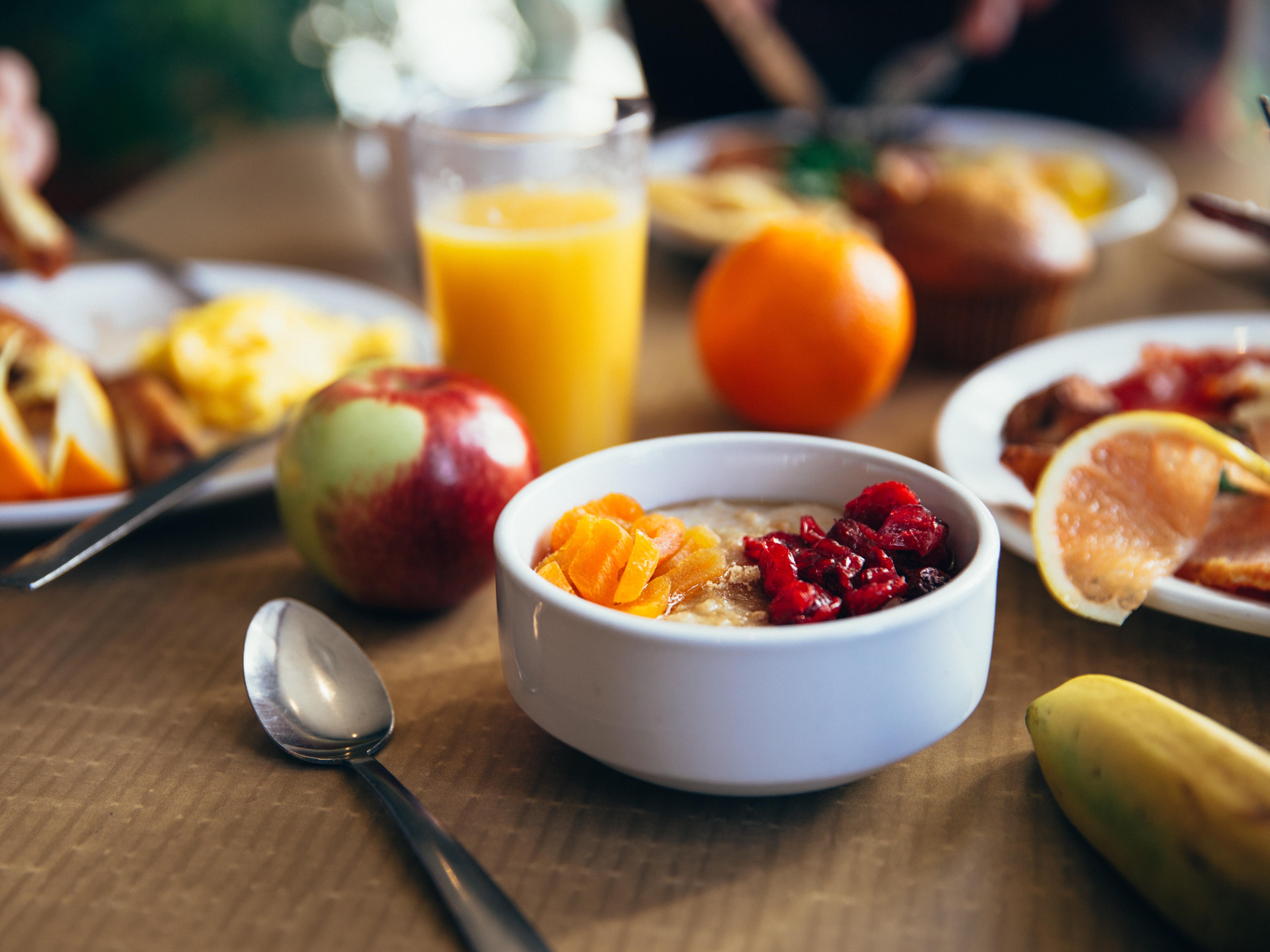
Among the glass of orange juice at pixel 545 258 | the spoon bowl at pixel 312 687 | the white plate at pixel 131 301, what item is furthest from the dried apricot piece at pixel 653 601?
the white plate at pixel 131 301

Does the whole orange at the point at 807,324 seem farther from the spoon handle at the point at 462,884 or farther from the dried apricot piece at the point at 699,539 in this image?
the spoon handle at the point at 462,884

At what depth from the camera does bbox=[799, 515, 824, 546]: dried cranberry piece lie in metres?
0.76

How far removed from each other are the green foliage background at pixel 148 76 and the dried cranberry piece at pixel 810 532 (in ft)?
14.7

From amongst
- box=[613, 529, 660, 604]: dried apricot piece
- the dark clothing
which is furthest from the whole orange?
the dark clothing

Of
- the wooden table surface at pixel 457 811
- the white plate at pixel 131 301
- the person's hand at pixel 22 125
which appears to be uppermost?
the person's hand at pixel 22 125

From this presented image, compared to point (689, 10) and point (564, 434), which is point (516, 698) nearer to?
point (564, 434)

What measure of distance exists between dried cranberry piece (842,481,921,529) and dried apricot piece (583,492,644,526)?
0.17m

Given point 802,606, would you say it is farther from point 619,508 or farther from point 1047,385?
point 1047,385

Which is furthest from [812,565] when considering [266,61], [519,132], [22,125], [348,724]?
[266,61]

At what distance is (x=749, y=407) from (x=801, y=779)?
0.73m

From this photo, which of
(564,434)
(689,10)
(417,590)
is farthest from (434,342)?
(689,10)

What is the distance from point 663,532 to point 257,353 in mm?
770

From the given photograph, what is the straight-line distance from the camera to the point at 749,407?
132 cm

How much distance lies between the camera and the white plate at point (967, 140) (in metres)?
2.01
